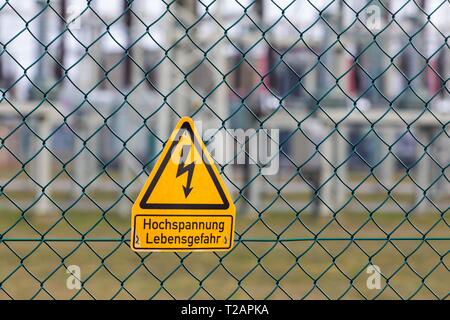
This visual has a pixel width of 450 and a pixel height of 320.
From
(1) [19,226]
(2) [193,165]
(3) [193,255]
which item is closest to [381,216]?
(3) [193,255]

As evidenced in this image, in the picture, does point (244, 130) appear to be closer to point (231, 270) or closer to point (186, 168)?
point (231, 270)

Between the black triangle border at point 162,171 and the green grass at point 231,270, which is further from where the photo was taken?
the green grass at point 231,270

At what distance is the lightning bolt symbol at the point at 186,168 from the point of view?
87.6 inches

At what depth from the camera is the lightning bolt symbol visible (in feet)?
7.30

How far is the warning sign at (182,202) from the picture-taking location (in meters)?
2.22

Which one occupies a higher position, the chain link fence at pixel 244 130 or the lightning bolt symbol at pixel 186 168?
the chain link fence at pixel 244 130

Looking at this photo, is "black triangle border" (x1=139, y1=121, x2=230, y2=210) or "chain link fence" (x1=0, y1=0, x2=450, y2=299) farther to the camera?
"chain link fence" (x1=0, y1=0, x2=450, y2=299)

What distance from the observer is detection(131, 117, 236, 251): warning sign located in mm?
2219

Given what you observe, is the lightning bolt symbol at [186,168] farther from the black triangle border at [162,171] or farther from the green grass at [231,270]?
the green grass at [231,270]

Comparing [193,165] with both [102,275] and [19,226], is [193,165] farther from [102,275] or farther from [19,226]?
[19,226]

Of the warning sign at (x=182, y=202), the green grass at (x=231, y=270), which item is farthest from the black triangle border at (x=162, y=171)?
the green grass at (x=231, y=270)

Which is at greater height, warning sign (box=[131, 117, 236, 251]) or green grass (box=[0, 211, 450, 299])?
green grass (box=[0, 211, 450, 299])

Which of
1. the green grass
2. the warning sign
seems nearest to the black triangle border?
the warning sign

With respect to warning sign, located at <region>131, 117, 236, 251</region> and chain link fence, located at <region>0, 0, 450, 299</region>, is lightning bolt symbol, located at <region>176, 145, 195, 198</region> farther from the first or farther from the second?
chain link fence, located at <region>0, 0, 450, 299</region>
